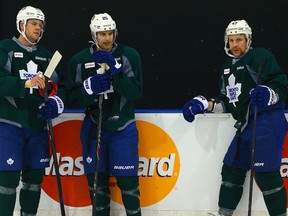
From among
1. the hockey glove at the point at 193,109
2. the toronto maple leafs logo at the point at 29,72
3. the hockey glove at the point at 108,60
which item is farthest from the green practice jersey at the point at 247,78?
the toronto maple leafs logo at the point at 29,72

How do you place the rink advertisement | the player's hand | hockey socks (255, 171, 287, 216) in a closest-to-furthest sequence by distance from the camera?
the player's hand
hockey socks (255, 171, 287, 216)
the rink advertisement

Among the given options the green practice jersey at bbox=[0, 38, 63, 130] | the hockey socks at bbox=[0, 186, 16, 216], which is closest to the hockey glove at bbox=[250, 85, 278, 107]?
the green practice jersey at bbox=[0, 38, 63, 130]

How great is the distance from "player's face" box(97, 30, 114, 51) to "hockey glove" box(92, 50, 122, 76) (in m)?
0.15

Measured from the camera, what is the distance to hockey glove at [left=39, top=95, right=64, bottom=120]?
3.62 m

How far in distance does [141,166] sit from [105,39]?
0.86 meters

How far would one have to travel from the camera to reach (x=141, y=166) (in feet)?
13.5

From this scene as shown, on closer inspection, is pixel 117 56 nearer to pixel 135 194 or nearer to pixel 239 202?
pixel 135 194

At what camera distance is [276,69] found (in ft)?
12.4

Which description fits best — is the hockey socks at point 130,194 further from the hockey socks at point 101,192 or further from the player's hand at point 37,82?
the player's hand at point 37,82

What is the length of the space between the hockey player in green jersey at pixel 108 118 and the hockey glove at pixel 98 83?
58mm

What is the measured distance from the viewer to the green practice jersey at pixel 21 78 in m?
3.63

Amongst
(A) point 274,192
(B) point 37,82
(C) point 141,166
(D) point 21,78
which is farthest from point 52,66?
(A) point 274,192

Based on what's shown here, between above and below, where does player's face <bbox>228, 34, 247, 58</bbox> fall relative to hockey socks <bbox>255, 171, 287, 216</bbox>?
above

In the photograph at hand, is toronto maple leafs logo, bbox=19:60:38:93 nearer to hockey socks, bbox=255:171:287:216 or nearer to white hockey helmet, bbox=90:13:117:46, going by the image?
white hockey helmet, bbox=90:13:117:46
